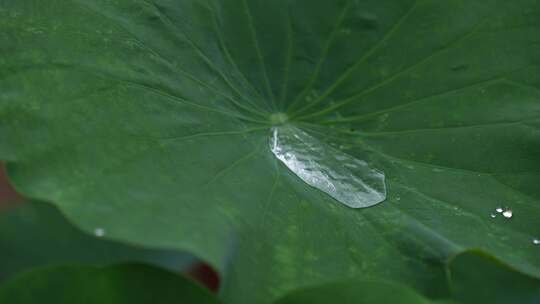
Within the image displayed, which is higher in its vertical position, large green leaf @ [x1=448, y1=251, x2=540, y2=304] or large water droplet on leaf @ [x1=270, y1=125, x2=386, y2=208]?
large water droplet on leaf @ [x1=270, y1=125, x2=386, y2=208]

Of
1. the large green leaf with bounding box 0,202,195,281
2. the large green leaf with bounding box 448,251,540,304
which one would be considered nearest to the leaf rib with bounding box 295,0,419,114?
the large green leaf with bounding box 448,251,540,304

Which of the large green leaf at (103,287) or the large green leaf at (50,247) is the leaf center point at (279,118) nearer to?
the large green leaf at (103,287)

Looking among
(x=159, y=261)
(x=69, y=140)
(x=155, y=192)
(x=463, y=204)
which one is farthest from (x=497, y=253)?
(x=159, y=261)

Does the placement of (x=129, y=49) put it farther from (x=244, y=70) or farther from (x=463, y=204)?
(x=463, y=204)

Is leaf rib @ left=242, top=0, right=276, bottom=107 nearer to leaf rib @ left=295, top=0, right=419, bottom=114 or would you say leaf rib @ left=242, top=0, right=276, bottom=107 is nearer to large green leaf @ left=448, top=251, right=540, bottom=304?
leaf rib @ left=295, top=0, right=419, bottom=114

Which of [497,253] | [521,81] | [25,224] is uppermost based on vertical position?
[521,81]

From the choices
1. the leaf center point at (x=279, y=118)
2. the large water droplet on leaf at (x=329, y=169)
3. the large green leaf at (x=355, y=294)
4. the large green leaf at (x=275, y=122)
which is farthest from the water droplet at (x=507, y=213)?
the leaf center point at (x=279, y=118)

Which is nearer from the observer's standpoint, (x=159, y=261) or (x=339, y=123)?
(x=339, y=123)
